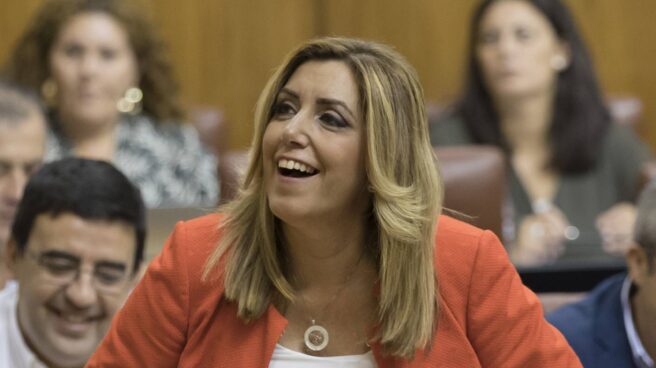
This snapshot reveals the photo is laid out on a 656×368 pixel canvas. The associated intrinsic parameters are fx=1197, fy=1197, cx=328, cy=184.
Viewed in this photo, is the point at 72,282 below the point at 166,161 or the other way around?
the other way around

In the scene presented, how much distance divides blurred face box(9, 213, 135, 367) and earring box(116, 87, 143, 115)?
40.4 inches

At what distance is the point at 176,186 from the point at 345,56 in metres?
1.40

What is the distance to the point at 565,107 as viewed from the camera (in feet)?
8.48

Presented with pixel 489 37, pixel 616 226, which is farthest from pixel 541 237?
pixel 489 37

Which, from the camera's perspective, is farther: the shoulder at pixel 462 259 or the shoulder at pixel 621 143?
the shoulder at pixel 621 143

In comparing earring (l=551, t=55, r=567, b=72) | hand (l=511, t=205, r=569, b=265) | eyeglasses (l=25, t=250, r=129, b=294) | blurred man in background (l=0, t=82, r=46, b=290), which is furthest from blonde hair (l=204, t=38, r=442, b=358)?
earring (l=551, t=55, r=567, b=72)

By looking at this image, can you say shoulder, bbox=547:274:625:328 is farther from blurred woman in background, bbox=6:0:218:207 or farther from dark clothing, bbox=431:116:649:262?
blurred woman in background, bbox=6:0:218:207

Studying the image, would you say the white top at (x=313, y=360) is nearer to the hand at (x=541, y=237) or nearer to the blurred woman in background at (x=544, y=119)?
the hand at (x=541, y=237)

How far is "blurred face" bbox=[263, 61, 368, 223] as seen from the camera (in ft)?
3.86

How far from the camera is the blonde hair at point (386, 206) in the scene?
3.90ft

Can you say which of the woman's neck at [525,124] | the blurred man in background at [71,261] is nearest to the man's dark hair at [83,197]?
the blurred man in background at [71,261]

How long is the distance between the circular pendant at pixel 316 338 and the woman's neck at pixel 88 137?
4.21ft

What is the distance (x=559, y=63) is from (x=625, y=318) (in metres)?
1.19

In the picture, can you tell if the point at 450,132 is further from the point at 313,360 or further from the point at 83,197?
the point at 313,360
